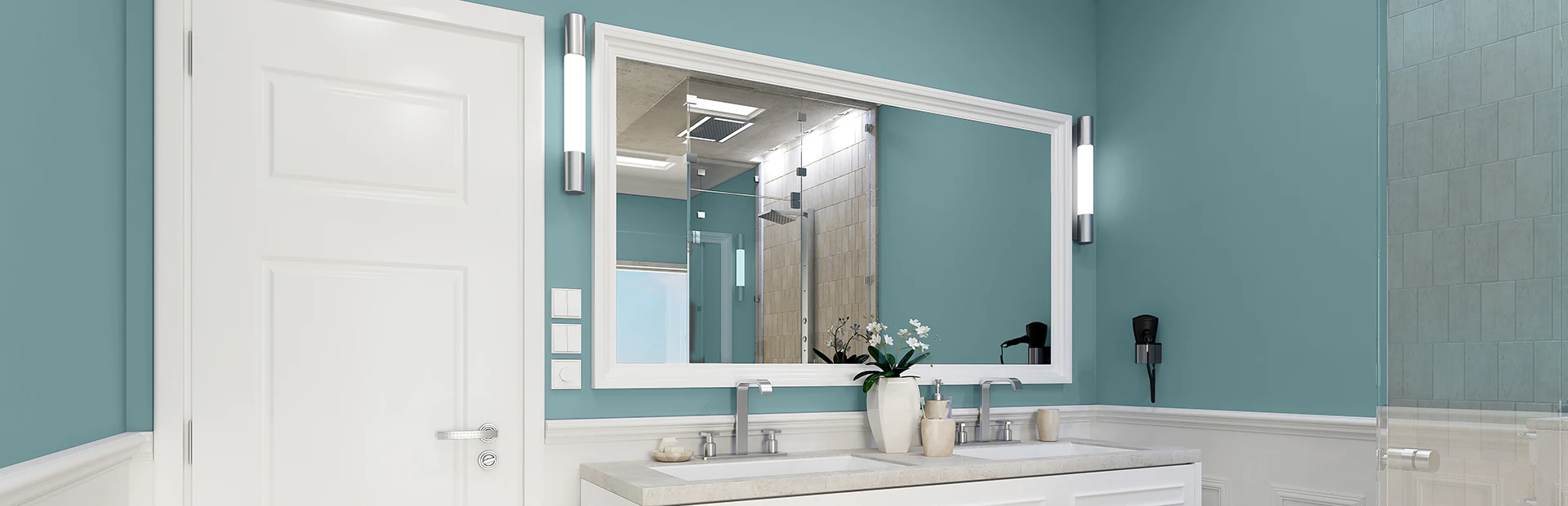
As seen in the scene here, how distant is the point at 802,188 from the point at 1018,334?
94 cm

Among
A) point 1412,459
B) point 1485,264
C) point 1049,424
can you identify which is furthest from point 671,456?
point 1485,264

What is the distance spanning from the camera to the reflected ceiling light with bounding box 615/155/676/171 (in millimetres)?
2498

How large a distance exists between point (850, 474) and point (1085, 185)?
160cm

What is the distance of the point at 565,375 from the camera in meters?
2.39

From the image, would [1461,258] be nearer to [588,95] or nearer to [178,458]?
[588,95]

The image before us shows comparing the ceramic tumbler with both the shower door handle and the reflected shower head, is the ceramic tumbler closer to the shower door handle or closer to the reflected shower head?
the reflected shower head

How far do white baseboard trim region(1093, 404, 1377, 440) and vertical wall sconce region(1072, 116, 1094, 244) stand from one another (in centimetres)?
60

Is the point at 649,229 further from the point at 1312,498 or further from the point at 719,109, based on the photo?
the point at 1312,498

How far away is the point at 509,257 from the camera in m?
2.35

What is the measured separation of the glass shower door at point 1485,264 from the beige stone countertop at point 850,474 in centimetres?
125

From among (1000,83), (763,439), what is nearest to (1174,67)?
(1000,83)

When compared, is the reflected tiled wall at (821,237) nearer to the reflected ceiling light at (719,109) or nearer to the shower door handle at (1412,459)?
the reflected ceiling light at (719,109)

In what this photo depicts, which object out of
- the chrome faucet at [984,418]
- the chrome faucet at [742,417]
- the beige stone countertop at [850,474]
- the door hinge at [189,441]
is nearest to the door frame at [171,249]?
the door hinge at [189,441]

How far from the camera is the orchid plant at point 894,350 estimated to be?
8.98ft
